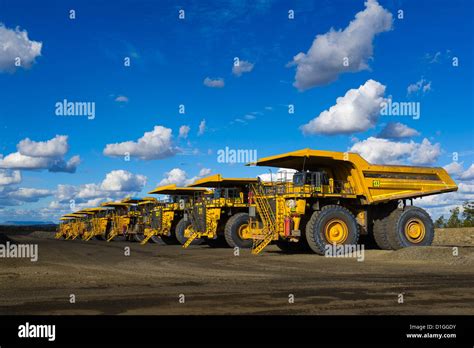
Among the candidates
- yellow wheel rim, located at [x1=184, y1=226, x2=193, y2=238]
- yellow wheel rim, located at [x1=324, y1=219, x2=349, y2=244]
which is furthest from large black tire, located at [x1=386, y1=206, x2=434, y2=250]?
yellow wheel rim, located at [x1=184, y1=226, x2=193, y2=238]

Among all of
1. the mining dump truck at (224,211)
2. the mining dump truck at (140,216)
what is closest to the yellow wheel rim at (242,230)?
the mining dump truck at (224,211)

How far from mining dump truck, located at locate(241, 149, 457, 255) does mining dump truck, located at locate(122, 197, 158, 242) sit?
1520 centimetres

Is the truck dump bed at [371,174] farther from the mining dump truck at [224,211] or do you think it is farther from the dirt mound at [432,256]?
the mining dump truck at [224,211]

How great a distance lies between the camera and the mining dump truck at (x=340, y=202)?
2062cm

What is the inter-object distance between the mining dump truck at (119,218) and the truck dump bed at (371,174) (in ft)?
76.8

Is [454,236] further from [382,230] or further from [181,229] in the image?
[181,229]

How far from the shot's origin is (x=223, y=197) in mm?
26891

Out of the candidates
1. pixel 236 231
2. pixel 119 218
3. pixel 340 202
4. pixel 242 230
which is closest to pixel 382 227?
pixel 340 202

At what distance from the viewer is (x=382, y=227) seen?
22.8m

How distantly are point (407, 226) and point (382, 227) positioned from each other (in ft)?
3.31
